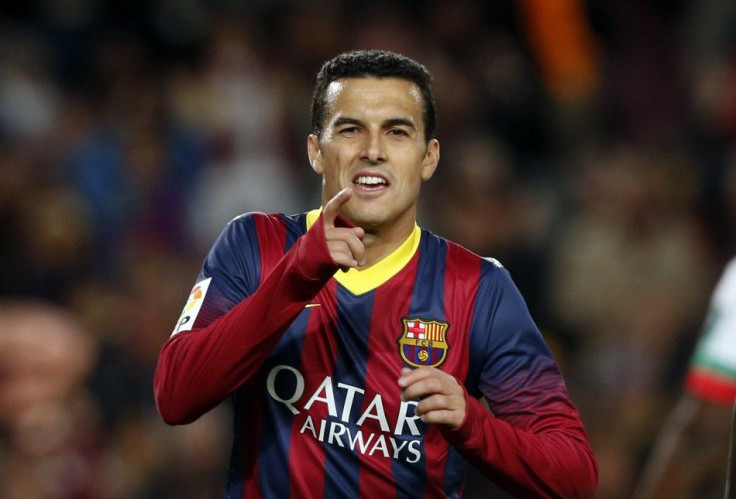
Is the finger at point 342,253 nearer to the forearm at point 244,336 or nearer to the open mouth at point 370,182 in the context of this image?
the forearm at point 244,336

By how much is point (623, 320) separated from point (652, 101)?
194 centimetres

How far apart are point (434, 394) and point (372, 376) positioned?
0.50 meters

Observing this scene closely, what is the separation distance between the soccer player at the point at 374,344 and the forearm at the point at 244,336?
0.13 metres

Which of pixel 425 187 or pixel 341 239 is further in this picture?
pixel 425 187

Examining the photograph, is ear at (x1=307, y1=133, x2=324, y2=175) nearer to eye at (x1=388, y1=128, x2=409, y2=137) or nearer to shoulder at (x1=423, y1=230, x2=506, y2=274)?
eye at (x1=388, y1=128, x2=409, y2=137)

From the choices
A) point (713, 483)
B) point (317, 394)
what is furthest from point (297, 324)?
point (713, 483)

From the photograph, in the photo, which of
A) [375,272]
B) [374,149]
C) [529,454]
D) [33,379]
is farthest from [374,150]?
[33,379]

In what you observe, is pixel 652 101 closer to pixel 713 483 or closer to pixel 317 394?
pixel 713 483

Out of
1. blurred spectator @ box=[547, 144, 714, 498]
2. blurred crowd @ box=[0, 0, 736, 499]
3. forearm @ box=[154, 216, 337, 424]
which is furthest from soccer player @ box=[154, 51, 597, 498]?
blurred spectator @ box=[547, 144, 714, 498]

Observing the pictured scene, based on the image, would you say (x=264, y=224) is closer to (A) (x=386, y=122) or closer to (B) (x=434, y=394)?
(A) (x=386, y=122)

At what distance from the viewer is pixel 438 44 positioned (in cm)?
887

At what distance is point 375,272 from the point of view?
357 cm

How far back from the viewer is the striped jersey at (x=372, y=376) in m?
3.39

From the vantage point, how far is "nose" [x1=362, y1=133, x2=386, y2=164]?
3.40 metres
